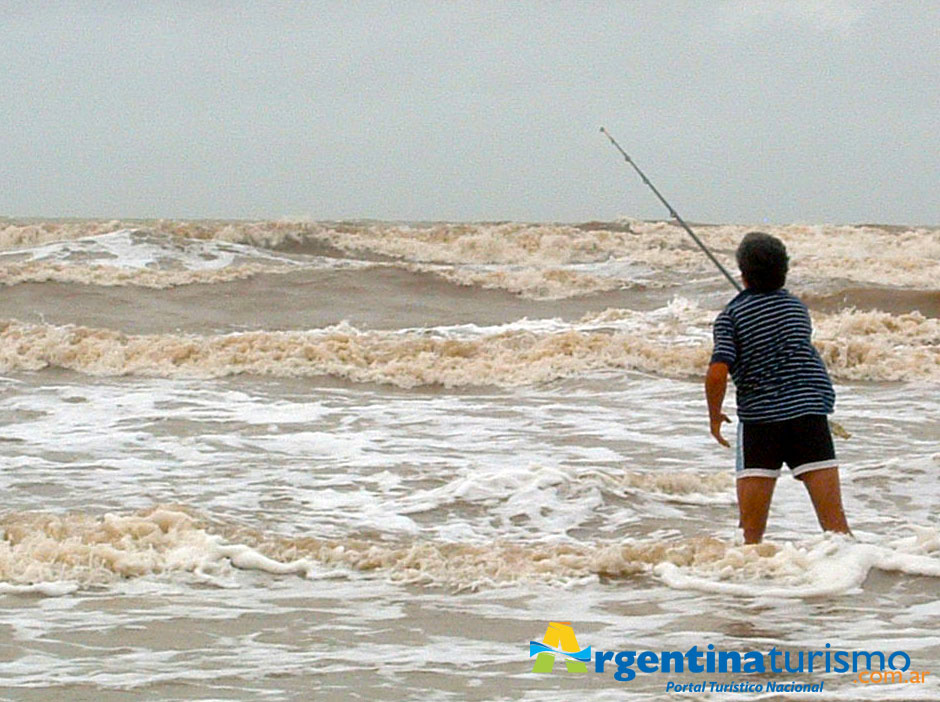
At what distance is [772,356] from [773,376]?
80mm

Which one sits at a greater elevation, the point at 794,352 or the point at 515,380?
the point at 794,352

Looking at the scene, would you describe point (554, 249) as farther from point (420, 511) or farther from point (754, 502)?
point (754, 502)

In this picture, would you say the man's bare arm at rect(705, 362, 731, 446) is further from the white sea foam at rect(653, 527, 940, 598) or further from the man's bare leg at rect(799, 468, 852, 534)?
the white sea foam at rect(653, 527, 940, 598)

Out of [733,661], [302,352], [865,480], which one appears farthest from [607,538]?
[302,352]

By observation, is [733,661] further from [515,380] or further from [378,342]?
[378,342]

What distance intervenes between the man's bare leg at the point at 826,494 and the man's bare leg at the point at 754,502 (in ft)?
0.50

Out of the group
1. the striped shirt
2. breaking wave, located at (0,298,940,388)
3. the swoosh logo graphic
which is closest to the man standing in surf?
the striped shirt

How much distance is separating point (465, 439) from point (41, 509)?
11.2 feet

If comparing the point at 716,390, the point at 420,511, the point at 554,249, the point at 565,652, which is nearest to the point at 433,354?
the point at 420,511

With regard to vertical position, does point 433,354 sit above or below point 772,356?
below

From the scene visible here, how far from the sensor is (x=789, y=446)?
5746 mm

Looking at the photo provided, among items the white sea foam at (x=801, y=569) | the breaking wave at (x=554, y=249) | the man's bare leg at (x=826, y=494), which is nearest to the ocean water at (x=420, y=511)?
the white sea foam at (x=801, y=569)

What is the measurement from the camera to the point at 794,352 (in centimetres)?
571

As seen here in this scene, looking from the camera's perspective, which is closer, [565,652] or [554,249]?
[565,652]
